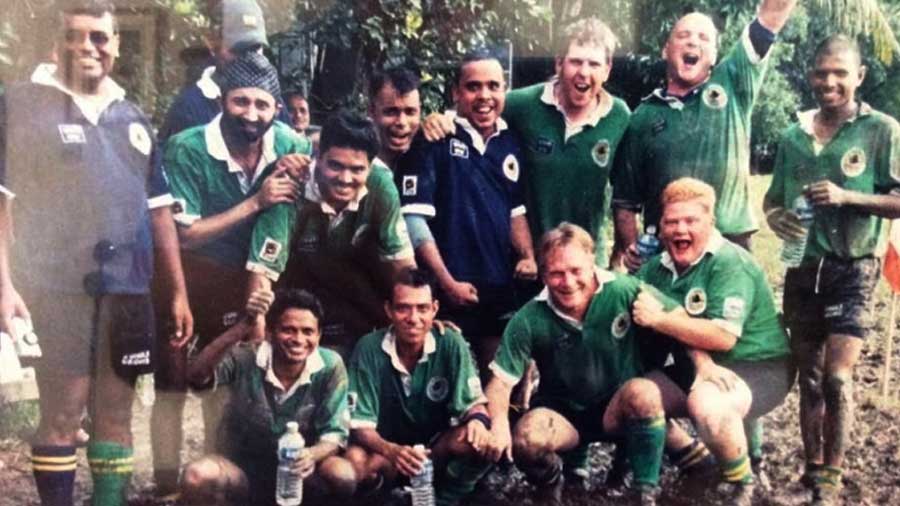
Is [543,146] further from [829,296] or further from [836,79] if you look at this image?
[829,296]

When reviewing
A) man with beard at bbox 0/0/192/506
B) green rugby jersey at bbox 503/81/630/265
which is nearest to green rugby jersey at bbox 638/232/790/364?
green rugby jersey at bbox 503/81/630/265

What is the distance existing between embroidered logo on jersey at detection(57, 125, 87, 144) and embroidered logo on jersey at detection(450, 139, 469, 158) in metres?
1.25

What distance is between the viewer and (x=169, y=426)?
5035 mm

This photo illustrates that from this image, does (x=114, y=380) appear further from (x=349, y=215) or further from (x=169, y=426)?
(x=349, y=215)

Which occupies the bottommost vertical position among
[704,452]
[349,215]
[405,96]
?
[704,452]

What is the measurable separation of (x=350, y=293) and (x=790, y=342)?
5.19 ft

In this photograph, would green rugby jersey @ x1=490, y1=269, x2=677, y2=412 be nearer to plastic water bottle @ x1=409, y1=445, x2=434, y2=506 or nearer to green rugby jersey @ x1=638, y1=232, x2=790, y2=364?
green rugby jersey @ x1=638, y1=232, x2=790, y2=364

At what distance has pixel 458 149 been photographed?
197 inches

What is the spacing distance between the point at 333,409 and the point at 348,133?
3.17 feet

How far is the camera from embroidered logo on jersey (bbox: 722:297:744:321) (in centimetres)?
505

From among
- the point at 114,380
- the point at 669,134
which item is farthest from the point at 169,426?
the point at 669,134

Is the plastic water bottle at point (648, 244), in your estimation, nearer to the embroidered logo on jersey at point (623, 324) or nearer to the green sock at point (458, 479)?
the embroidered logo on jersey at point (623, 324)

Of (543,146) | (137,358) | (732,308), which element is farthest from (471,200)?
(137,358)

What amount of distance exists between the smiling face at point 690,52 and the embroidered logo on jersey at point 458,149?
750 mm
